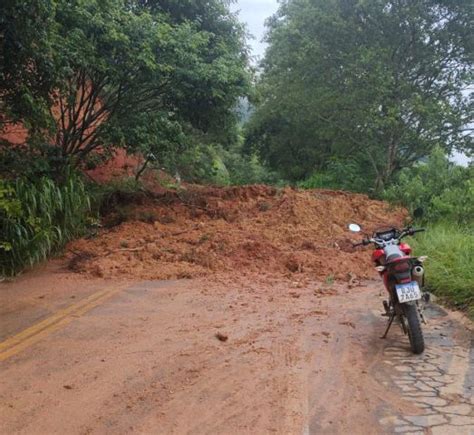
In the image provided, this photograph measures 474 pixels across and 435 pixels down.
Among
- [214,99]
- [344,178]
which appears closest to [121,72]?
[214,99]

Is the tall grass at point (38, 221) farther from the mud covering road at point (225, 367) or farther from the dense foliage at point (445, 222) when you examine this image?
the dense foliage at point (445, 222)

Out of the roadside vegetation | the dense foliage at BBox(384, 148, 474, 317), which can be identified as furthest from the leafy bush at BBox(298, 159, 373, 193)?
the dense foliage at BBox(384, 148, 474, 317)

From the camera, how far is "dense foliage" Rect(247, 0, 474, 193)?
18.1 meters

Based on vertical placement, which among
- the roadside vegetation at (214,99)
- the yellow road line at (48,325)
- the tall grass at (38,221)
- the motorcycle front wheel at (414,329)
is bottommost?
the motorcycle front wheel at (414,329)

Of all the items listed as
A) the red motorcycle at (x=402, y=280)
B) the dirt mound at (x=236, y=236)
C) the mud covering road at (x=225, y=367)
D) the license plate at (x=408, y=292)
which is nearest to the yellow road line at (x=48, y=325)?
the mud covering road at (x=225, y=367)

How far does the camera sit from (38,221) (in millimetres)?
9016

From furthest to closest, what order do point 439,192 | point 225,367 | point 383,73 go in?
1. point 383,73
2. point 439,192
3. point 225,367

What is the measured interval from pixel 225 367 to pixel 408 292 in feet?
6.28

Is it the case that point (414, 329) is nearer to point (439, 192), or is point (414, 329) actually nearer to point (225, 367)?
point (225, 367)

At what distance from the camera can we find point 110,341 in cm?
553

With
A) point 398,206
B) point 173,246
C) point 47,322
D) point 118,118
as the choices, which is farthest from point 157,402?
point 398,206

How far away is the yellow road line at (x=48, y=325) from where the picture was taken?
17.4 feet

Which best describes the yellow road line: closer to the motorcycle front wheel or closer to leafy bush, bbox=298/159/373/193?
the motorcycle front wheel

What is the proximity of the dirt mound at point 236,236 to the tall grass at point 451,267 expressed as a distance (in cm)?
114
